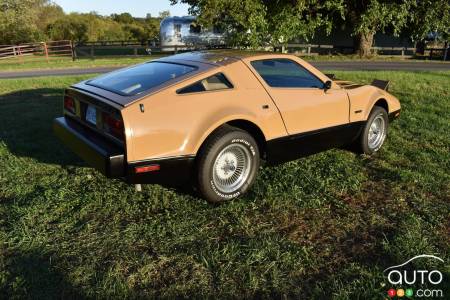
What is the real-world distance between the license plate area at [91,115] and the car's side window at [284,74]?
64.9 inches

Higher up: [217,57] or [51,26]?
[51,26]

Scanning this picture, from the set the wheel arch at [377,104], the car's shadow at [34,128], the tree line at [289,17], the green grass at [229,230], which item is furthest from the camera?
the tree line at [289,17]

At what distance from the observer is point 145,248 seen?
3.14 m

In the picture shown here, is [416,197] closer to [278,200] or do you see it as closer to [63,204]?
[278,200]

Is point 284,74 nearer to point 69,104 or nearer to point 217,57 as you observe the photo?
point 217,57

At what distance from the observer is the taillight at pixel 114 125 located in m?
3.31

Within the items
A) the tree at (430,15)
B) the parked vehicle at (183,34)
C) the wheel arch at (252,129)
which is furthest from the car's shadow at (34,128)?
the parked vehicle at (183,34)

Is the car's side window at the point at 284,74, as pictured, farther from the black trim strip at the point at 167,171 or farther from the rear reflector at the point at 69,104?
the rear reflector at the point at 69,104

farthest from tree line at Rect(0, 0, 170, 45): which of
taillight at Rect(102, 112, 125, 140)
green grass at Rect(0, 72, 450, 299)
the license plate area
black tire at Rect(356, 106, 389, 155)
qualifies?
taillight at Rect(102, 112, 125, 140)

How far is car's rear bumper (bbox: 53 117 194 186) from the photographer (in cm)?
331

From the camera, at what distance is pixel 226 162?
12.7 feet

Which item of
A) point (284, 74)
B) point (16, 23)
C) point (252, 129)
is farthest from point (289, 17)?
point (16, 23)

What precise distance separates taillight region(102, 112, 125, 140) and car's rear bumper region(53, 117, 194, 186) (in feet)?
0.36

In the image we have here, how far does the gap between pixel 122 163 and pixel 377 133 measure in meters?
3.55
